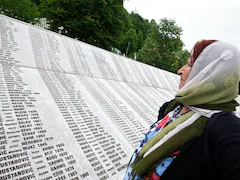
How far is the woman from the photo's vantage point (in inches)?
30.8

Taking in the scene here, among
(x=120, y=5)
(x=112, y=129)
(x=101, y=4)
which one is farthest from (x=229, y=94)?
(x=120, y=5)

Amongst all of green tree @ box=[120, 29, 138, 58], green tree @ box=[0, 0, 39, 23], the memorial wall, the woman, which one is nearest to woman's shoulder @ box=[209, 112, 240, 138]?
the woman

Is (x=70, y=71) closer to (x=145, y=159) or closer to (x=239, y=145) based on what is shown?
(x=145, y=159)

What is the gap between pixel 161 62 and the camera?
12.4m

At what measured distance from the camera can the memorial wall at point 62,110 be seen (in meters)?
1.37

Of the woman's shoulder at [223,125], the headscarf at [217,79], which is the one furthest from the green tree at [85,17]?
the woman's shoulder at [223,125]

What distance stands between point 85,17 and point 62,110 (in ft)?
21.2

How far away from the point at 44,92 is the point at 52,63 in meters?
0.92

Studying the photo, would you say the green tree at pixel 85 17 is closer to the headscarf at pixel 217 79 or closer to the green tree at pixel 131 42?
the headscarf at pixel 217 79

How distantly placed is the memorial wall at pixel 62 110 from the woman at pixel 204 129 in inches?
27.2

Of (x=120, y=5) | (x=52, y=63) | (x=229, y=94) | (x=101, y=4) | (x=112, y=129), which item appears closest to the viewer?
(x=229, y=94)

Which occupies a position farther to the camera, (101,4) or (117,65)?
(101,4)

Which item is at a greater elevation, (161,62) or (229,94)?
(229,94)

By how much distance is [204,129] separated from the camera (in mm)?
884
